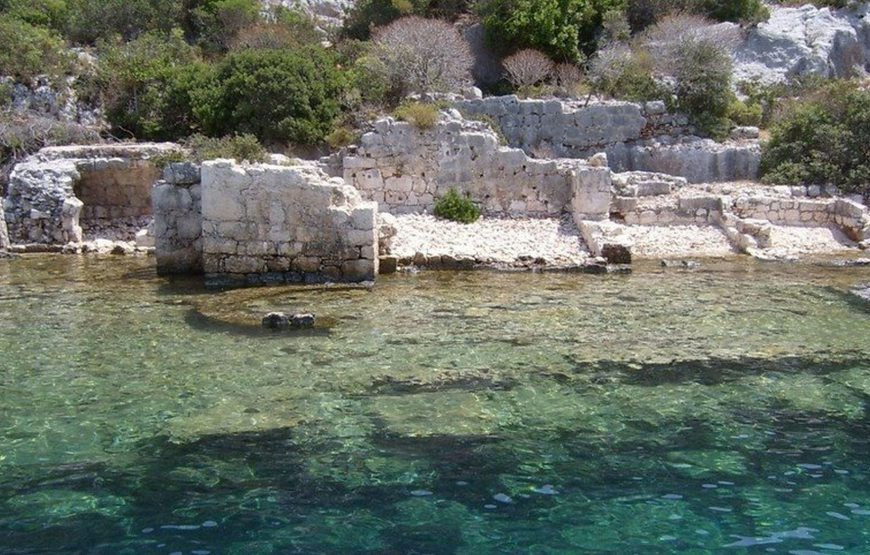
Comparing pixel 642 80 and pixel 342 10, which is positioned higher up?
pixel 342 10

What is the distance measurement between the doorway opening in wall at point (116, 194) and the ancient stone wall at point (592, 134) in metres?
7.86

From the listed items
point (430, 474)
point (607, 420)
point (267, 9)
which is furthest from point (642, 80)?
point (430, 474)

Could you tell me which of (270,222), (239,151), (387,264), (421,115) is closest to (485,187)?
(421,115)

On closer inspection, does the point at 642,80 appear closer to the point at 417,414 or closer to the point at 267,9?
the point at 267,9

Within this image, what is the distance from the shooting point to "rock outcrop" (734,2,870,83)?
27.5 m

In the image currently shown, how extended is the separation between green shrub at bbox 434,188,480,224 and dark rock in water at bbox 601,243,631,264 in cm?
357

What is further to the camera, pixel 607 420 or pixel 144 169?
pixel 144 169

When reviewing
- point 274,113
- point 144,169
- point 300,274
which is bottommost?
point 300,274

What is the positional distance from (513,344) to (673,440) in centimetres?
336

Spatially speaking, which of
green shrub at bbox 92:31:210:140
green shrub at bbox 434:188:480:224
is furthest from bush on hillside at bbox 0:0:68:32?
green shrub at bbox 434:188:480:224

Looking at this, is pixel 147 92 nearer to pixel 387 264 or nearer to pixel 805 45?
pixel 387 264

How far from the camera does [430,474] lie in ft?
21.9

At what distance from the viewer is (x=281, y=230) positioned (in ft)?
47.3

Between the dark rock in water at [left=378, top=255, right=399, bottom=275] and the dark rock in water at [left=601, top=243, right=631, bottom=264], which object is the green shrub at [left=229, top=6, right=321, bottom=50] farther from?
the dark rock in water at [left=601, top=243, right=631, bottom=264]
